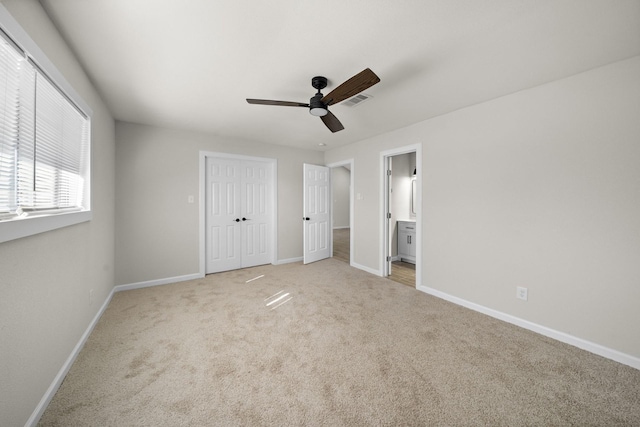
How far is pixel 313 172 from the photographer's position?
4957 millimetres

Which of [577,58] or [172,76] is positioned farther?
[172,76]

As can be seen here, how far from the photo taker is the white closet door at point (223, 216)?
4.19 m

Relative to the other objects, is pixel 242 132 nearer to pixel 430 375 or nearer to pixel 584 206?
pixel 430 375

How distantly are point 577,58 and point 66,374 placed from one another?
4.51 metres

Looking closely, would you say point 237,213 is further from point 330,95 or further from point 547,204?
point 547,204

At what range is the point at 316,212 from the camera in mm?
5035

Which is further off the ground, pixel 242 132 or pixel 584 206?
pixel 242 132

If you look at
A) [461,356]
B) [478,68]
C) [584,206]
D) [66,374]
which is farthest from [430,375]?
[66,374]

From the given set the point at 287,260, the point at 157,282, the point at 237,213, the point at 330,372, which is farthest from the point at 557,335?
the point at 157,282

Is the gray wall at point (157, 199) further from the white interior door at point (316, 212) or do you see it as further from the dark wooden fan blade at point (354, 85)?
the dark wooden fan blade at point (354, 85)

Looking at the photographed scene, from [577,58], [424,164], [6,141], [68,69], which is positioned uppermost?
[577,58]

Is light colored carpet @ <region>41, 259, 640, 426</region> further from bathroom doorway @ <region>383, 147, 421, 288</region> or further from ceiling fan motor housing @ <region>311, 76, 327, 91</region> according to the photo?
ceiling fan motor housing @ <region>311, 76, 327, 91</region>

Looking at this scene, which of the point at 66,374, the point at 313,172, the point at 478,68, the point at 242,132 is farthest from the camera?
the point at 313,172

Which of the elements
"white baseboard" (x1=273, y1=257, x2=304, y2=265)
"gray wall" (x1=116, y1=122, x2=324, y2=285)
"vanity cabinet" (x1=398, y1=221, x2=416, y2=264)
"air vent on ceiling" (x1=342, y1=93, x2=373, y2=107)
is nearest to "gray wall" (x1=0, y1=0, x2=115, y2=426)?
"gray wall" (x1=116, y1=122, x2=324, y2=285)
